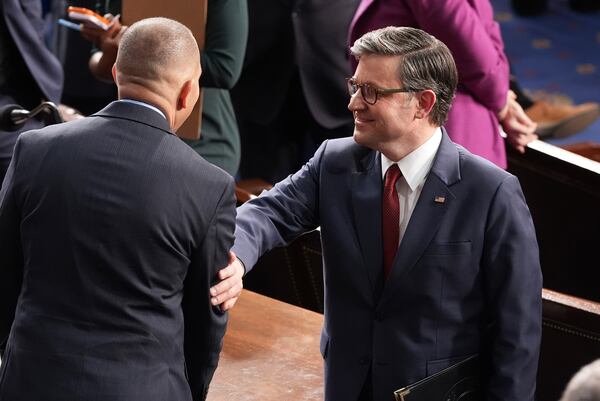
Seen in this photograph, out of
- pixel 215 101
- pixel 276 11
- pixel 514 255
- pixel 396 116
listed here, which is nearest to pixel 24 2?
pixel 215 101

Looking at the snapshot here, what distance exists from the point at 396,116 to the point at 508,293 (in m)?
0.44

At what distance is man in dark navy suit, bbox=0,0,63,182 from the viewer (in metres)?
3.82

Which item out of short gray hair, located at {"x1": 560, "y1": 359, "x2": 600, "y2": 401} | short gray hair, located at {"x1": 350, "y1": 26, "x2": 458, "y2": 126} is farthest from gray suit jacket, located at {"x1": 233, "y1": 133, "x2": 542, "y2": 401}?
short gray hair, located at {"x1": 560, "y1": 359, "x2": 600, "y2": 401}

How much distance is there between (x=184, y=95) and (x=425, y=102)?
0.56 meters

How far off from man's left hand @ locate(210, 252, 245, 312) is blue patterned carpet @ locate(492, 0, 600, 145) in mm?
4544

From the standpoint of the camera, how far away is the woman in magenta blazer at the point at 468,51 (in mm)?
3389

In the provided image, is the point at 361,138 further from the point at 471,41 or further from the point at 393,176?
the point at 471,41

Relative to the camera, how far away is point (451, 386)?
2.36 metres

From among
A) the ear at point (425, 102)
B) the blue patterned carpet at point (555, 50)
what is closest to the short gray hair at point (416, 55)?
the ear at point (425, 102)

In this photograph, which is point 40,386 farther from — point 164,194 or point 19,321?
point 164,194

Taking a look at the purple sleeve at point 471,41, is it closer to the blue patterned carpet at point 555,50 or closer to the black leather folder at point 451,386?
the black leather folder at point 451,386

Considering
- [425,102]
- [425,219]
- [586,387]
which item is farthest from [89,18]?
[586,387]

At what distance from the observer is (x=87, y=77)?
223 inches

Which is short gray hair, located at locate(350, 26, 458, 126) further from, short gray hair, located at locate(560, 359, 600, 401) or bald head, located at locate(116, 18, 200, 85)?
short gray hair, located at locate(560, 359, 600, 401)
